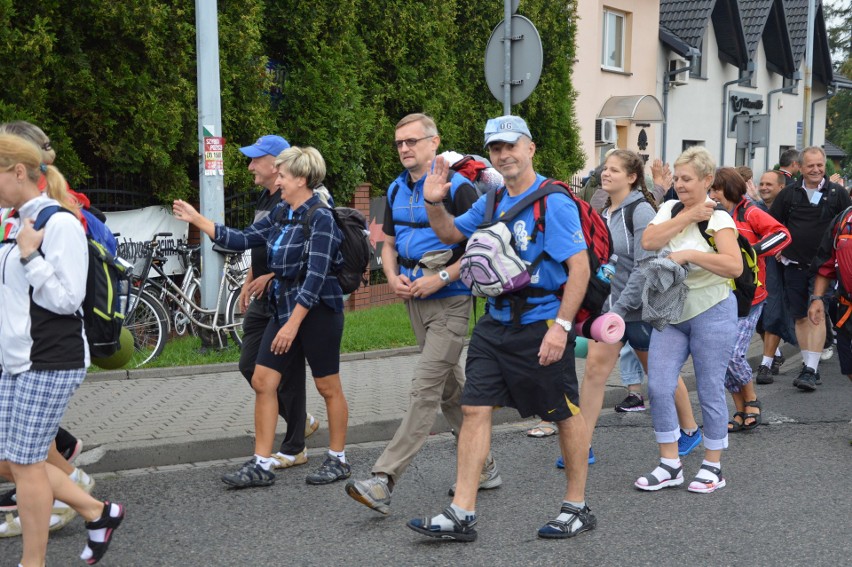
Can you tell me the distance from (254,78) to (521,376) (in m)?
7.03

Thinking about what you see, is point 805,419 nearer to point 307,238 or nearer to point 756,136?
point 307,238

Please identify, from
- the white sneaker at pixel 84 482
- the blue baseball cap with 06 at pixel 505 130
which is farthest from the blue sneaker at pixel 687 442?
the white sneaker at pixel 84 482

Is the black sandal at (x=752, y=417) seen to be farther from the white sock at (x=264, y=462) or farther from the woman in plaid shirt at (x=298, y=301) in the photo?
the white sock at (x=264, y=462)

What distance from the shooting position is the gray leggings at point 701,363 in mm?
5465

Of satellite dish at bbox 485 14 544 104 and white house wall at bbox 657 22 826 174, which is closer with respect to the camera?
satellite dish at bbox 485 14 544 104

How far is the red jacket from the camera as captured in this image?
6639 millimetres

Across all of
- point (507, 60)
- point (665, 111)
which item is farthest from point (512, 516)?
point (665, 111)

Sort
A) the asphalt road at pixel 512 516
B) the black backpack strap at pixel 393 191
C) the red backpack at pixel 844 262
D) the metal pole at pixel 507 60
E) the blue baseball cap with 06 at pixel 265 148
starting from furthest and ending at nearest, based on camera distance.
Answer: the metal pole at pixel 507 60 < the red backpack at pixel 844 262 < the blue baseball cap with 06 at pixel 265 148 < the black backpack strap at pixel 393 191 < the asphalt road at pixel 512 516

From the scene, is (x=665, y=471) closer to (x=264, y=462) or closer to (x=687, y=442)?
(x=687, y=442)

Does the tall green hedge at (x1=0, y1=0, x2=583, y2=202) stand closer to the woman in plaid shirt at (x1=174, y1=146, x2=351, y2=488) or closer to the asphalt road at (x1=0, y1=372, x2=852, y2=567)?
the woman in plaid shirt at (x1=174, y1=146, x2=351, y2=488)

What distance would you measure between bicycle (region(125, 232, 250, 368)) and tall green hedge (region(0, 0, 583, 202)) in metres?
0.99

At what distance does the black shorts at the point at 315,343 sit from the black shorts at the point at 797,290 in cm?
521

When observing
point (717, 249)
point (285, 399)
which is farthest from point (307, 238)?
point (717, 249)

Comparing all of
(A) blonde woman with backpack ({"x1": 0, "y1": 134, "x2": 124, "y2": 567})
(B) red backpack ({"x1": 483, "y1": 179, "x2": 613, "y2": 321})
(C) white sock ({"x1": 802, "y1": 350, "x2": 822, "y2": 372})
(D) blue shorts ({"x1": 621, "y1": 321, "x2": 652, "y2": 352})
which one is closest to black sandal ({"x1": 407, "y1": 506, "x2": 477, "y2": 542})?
(B) red backpack ({"x1": 483, "y1": 179, "x2": 613, "y2": 321})
